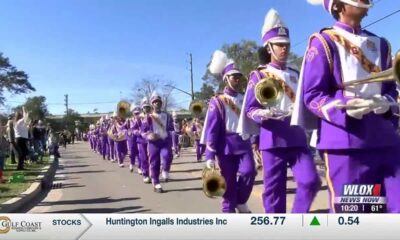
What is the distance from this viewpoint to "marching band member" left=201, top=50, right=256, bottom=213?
4398mm

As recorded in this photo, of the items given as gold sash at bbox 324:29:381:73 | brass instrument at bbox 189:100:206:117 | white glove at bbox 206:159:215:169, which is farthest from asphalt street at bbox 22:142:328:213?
gold sash at bbox 324:29:381:73

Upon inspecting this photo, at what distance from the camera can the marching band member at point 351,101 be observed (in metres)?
2.80

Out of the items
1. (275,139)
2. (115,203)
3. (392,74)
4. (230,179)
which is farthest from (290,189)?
(392,74)

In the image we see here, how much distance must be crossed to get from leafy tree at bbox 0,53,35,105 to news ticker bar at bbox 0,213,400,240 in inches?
31.9

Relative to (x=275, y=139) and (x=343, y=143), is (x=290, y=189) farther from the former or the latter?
(x=343, y=143)

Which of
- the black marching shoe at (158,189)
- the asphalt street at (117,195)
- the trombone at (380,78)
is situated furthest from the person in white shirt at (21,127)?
the black marching shoe at (158,189)

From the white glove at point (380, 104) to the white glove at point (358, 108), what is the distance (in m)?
0.02

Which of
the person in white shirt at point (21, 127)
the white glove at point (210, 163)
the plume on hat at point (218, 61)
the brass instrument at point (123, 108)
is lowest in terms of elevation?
the white glove at point (210, 163)

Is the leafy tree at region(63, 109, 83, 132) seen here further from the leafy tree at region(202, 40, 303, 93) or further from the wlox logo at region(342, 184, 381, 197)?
the wlox logo at region(342, 184, 381, 197)

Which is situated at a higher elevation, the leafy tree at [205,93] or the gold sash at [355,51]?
the gold sash at [355,51]

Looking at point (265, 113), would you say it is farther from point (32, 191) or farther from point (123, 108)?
point (32, 191)

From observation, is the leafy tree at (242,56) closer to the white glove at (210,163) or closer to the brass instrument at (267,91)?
the brass instrument at (267,91)

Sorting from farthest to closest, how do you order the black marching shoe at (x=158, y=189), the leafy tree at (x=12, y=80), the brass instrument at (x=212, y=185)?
1. the black marching shoe at (x=158, y=189)
2. the brass instrument at (x=212, y=185)
3. the leafy tree at (x=12, y=80)

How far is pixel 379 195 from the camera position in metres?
2.87
